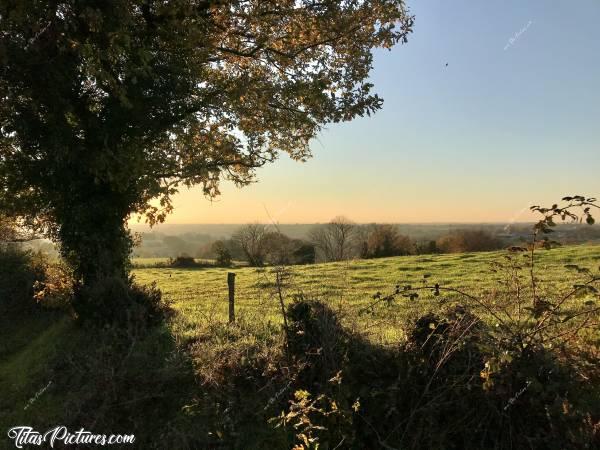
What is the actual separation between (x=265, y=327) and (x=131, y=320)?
140 inches

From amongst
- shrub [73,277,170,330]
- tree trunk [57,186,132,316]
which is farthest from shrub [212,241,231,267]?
shrub [73,277,170,330]

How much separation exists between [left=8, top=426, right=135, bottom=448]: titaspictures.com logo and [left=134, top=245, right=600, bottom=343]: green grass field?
3.07 metres

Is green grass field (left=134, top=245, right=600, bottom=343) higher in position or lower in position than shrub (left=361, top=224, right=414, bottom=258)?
lower

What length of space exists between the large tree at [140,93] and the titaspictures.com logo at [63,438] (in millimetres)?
5520

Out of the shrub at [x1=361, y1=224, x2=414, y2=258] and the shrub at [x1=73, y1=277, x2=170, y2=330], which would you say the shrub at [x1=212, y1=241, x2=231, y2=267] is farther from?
the shrub at [x1=73, y1=277, x2=170, y2=330]

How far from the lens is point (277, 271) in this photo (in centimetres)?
782

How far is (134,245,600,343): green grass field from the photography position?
10.4 m

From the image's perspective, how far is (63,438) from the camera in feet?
25.1

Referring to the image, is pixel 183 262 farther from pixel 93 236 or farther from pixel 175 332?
pixel 175 332

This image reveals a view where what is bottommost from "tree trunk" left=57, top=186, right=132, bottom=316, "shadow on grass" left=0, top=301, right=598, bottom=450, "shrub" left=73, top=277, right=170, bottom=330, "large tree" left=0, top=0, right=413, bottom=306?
"shadow on grass" left=0, top=301, right=598, bottom=450

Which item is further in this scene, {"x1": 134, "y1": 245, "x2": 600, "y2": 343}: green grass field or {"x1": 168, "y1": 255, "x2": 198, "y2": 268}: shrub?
{"x1": 168, "y1": 255, "x2": 198, "y2": 268}: shrub

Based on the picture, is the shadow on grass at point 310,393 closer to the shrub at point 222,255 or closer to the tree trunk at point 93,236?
the tree trunk at point 93,236

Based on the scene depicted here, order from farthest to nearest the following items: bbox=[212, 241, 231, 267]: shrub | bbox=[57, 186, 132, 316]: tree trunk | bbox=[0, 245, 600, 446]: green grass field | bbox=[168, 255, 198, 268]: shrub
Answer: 1. bbox=[212, 241, 231, 267]: shrub
2. bbox=[168, 255, 198, 268]: shrub
3. bbox=[57, 186, 132, 316]: tree trunk
4. bbox=[0, 245, 600, 446]: green grass field

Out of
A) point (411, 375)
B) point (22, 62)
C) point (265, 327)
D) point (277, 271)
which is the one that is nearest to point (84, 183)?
point (22, 62)
